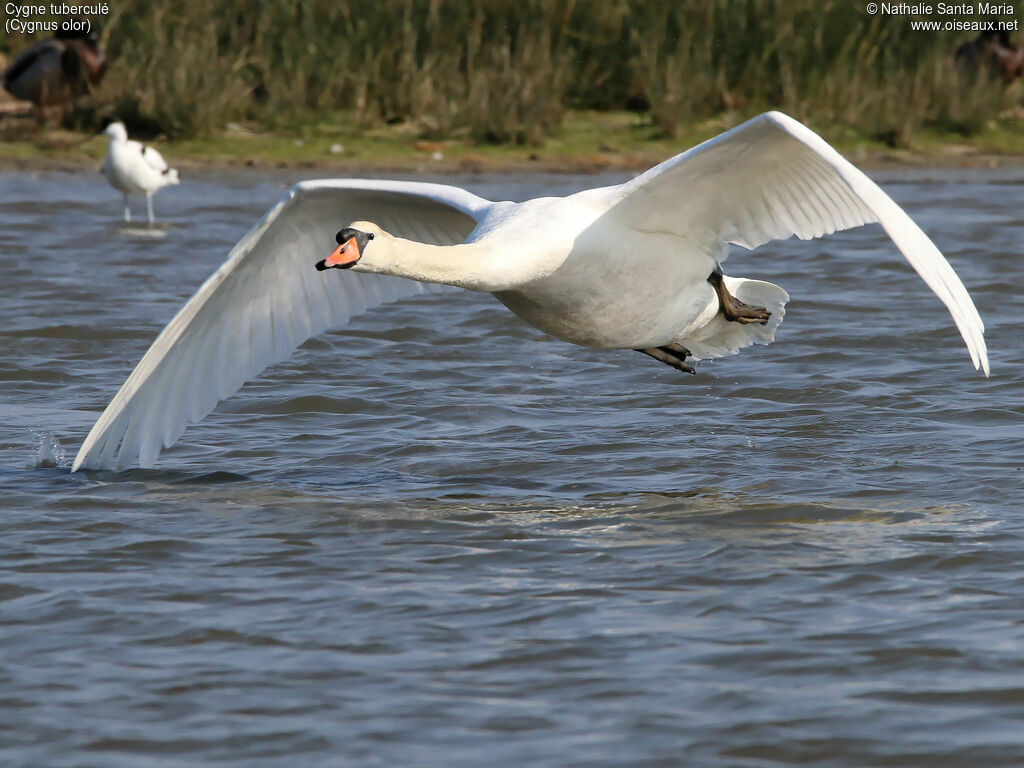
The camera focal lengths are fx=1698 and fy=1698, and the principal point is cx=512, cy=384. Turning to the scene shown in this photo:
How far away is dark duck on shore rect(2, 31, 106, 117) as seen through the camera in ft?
60.9

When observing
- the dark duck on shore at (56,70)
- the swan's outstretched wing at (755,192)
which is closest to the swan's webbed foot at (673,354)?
the swan's outstretched wing at (755,192)

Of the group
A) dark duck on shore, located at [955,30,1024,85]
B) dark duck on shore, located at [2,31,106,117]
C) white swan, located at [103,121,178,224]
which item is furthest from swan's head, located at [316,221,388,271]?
dark duck on shore, located at [955,30,1024,85]

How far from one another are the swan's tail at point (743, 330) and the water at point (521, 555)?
562 millimetres

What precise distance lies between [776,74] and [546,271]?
1364 cm

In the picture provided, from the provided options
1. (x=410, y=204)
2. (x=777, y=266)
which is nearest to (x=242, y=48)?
(x=777, y=266)

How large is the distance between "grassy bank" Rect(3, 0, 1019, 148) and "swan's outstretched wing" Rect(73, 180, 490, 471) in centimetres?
1095

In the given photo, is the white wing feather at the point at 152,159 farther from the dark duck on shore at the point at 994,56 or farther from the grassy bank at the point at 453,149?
the dark duck on shore at the point at 994,56

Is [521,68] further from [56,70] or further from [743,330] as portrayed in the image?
[743,330]

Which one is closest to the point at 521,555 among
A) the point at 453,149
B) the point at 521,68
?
the point at 453,149

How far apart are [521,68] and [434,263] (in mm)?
13261

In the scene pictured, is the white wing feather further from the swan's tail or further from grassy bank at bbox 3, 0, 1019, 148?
the swan's tail

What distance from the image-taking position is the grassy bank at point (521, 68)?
18.8 meters

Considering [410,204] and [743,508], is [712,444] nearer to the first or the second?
[743,508]

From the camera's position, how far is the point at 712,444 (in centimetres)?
842
